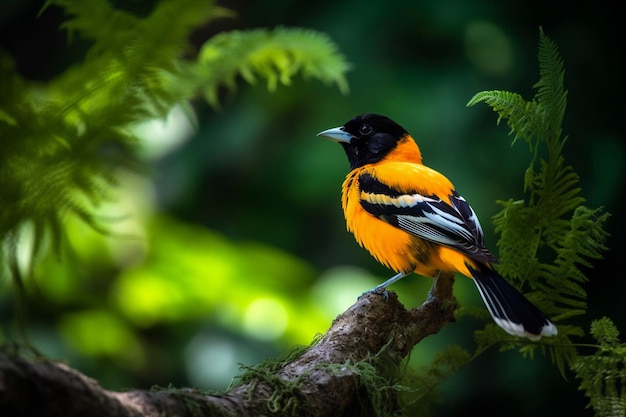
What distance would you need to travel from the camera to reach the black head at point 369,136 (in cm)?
384

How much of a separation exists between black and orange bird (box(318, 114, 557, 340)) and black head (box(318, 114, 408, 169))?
137mm

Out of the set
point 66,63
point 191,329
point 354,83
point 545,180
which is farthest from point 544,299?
point 66,63

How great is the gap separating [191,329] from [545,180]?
2.60m

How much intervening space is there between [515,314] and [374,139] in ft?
5.22

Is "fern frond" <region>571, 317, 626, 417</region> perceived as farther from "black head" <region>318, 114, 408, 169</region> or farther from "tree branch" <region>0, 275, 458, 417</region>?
"black head" <region>318, 114, 408, 169</region>

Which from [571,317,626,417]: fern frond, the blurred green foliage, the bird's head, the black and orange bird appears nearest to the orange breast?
the black and orange bird

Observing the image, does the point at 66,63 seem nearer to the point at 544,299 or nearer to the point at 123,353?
the point at 123,353

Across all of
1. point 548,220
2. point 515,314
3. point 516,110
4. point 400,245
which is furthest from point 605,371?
point 400,245

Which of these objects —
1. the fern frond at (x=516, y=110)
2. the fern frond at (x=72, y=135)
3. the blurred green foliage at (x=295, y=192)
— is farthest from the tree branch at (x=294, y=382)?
the blurred green foliage at (x=295, y=192)

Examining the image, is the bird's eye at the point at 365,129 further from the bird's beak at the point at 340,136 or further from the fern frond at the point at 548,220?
the fern frond at the point at 548,220

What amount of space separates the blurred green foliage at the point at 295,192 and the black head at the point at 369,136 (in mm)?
789

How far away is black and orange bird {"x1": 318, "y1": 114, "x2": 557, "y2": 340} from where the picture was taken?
2697mm

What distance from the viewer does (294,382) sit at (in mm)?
2039

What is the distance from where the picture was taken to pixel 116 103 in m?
1.66
